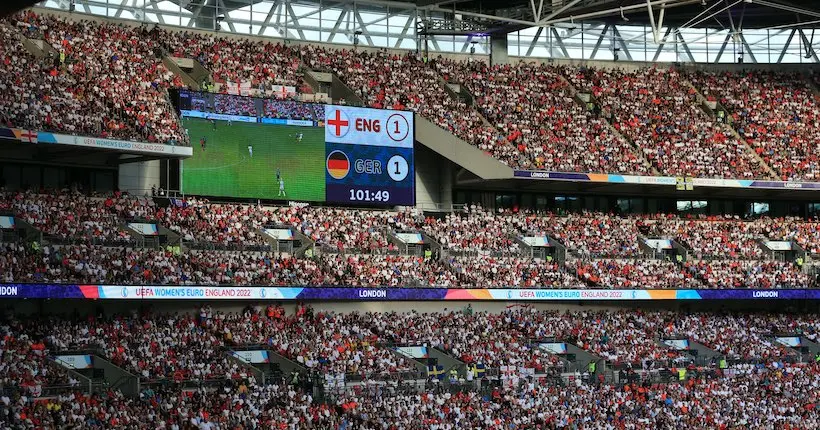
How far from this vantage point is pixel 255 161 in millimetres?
47250

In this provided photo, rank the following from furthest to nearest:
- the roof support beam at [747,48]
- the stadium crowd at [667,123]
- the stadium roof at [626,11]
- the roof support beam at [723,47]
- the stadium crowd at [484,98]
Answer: the roof support beam at [747,48], the roof support beam at [723,47], the stadium crowd at [667,123], the stadium roof at [626,11], the stadium crowd at [484,98]

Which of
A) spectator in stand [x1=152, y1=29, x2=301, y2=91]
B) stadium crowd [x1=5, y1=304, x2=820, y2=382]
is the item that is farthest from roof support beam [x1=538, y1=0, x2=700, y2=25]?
stadium crowd [x1=5, y1=304, x2=820, y2=382]

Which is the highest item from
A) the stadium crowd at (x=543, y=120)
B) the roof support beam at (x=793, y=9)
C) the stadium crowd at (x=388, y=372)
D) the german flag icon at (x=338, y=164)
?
the roof support beam at (x=793, y=9)

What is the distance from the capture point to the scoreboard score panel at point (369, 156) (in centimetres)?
4903

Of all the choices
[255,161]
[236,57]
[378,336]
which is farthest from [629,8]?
[378,336]

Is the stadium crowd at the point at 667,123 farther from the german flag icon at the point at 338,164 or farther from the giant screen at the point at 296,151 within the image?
the german flag icon at the point at 338,164

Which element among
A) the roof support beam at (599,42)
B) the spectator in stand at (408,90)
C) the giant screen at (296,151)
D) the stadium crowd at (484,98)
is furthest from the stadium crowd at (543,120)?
the giant screen at (296,151)

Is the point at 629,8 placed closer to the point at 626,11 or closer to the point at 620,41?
the point at 626,11

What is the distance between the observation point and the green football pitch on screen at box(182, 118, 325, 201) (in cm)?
4612

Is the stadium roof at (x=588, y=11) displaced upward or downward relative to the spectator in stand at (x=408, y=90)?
upward

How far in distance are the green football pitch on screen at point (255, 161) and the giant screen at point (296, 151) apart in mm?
36

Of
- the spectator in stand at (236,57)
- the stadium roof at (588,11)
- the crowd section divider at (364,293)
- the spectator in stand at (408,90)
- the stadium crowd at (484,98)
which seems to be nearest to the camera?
the crowd section divider at (364,293)

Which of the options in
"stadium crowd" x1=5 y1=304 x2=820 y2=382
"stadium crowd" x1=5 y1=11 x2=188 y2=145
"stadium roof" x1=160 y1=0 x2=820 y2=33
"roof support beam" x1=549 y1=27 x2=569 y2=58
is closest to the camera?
"stadium crowd" x1=5 y1=304 x2=820 y2=382

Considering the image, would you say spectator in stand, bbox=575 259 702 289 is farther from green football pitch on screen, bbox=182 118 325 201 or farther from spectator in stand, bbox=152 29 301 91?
spectator in stand, bbox=152 29 301 91
